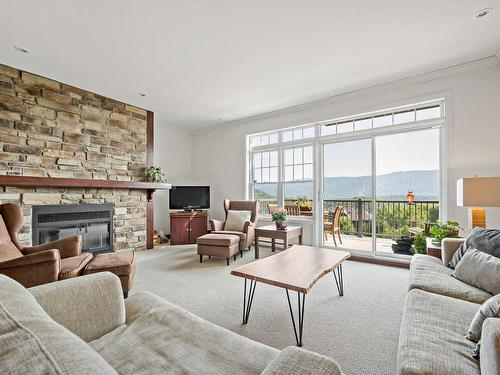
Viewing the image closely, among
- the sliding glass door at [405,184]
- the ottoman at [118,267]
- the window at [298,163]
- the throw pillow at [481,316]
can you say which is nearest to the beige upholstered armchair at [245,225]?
the window at [298,163]

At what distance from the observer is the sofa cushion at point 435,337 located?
3.26 feet

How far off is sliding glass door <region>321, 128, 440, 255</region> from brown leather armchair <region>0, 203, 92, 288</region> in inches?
152

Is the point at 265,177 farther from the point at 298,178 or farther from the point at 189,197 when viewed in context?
the point at 189,197

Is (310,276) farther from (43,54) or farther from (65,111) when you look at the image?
(65,111)

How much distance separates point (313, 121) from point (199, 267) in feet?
10.7

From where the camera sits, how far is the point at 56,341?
1.99 ft

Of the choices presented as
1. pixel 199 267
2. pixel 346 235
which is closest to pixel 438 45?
pixel 346 235

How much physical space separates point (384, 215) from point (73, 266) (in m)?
4.57

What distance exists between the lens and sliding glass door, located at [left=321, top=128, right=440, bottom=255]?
3.72 meters

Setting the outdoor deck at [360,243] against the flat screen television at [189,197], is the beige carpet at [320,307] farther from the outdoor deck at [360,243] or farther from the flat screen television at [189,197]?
the flat screen television at [189,197]

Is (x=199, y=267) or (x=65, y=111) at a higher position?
(x=65, y=111)

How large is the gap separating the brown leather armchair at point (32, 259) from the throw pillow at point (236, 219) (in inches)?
96.6

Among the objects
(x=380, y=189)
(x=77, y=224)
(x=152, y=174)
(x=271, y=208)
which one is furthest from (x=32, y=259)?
(x=380, y=189)

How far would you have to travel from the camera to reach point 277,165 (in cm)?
527
